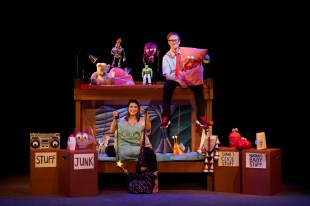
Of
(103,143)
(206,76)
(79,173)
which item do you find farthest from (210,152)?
(206,76)

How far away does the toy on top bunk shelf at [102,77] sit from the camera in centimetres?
607

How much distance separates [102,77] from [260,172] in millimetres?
2065

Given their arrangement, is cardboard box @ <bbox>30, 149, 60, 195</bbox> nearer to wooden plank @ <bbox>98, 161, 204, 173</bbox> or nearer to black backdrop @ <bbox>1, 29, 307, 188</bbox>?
wooden plank @ <bbox>98, 161, 204, 173</bbox>

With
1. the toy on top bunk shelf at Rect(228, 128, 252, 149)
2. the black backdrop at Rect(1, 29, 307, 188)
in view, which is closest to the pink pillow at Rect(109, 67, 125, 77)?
the black backdrop at Rect(1, 29, 307, 188)

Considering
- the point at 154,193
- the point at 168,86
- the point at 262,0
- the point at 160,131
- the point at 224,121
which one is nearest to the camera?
the point at 154,193

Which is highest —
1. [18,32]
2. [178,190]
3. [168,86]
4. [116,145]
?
[18,32]

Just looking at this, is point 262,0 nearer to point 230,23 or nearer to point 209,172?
point 230,23

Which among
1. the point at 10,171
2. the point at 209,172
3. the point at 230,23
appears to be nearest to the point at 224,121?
the point at 230,23

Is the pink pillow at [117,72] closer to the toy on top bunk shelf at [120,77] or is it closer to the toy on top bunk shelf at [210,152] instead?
the toy on top bunk shelf at [120,77]

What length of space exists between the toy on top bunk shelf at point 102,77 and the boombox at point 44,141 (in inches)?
32.8

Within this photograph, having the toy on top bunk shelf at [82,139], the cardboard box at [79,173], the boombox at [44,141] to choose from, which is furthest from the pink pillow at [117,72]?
the cardboard box at [79,173]

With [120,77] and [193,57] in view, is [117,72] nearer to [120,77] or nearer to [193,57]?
[120,77]

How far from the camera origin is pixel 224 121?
24.2 ft

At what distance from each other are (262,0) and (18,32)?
3.19m
